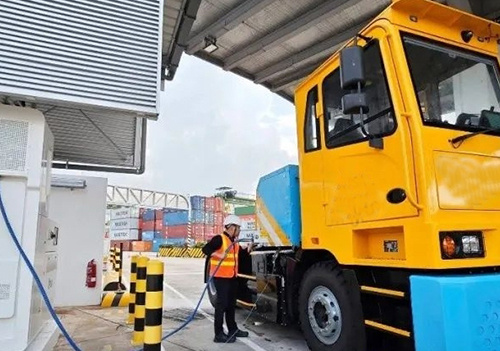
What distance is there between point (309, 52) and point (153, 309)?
19.4 ft

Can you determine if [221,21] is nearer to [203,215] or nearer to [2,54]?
[2,54]

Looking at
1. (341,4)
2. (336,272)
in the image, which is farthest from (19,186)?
(341,4)

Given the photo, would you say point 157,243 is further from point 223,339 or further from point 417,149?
point 417,149

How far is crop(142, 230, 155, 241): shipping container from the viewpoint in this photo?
42531mm

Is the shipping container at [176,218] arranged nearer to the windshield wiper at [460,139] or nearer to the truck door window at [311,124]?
the truck door window at [311,124]

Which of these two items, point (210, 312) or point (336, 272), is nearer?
point (336, 272)

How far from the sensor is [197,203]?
1578 inches

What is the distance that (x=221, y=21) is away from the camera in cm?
672

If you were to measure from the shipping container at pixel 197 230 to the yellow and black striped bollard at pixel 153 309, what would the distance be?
35120 mm

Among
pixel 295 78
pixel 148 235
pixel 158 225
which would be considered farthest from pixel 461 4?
pixel 148 235

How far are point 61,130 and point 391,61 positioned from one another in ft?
12.2

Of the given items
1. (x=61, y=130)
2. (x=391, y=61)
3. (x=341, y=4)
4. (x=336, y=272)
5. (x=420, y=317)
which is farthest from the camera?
(x=341, y=4)

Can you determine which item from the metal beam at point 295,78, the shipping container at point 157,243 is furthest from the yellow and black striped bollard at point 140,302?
the shipping container at point 157,243

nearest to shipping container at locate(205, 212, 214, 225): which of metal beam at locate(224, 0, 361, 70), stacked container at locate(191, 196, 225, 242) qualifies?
stacked container at locate(191, 196, 225, 242)
